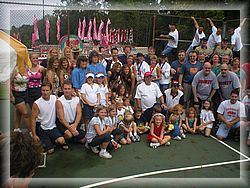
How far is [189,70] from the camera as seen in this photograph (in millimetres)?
6785

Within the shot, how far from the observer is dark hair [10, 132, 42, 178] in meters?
1.63

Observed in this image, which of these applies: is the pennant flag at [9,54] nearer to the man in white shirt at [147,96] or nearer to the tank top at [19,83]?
the tank top at [19,83]

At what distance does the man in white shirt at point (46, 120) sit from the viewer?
4.91 m

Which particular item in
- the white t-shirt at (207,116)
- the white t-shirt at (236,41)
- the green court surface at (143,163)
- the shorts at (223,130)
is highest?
the white t-shirt at (236,41)

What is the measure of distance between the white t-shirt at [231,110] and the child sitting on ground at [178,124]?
874 millimetres

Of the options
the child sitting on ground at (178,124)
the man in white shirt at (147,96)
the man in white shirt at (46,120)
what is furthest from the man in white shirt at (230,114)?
the man in white shirt at (46,120)

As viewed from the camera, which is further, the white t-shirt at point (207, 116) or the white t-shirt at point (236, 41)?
the white t-shirt at point (236, 41)

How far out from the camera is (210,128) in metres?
6.32

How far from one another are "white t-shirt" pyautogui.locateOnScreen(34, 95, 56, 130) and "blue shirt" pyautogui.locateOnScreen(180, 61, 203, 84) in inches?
133

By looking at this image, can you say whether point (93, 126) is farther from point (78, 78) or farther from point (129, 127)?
point (78, 78)

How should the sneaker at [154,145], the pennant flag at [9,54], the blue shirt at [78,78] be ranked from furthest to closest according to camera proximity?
the blue shirt at [78,78] → the sneaker at [154,145] → the pennant flag at [9,54]

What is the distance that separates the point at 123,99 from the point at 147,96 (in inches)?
22.3

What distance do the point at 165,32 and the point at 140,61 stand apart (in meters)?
10.6

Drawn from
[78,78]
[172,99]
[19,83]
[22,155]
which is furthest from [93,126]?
[22,155]
